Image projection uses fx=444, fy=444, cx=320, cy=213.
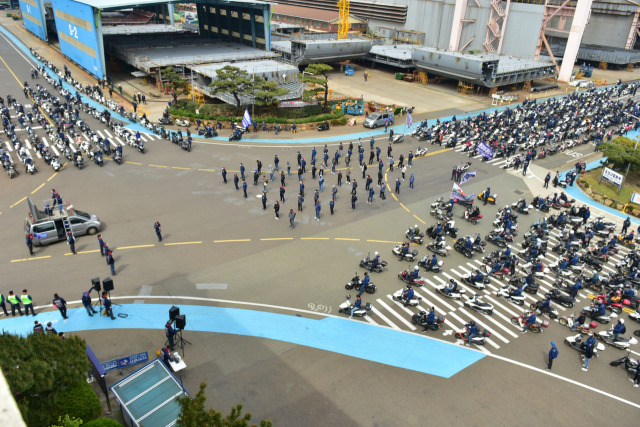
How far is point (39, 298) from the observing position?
2188cm

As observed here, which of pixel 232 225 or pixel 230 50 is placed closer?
pixel 232 225

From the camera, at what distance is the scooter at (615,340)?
2053cm

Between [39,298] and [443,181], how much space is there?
2985 centimetres

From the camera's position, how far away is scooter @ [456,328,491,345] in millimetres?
20016

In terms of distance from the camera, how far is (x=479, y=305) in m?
22.3

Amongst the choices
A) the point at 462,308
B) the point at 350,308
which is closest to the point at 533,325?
the point at 462,308

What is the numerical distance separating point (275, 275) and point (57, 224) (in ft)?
44.1

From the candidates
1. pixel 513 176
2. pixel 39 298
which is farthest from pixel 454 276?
pixel 39 298

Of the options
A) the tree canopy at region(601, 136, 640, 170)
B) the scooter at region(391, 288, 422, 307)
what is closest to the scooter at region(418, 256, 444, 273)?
the scooter at region(391, 288, 422, 307)

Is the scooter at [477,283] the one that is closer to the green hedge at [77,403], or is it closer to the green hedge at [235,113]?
the green hedge at [77,403]

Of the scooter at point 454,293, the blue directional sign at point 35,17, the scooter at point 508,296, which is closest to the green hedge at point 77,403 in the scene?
the scooter at point 454,293

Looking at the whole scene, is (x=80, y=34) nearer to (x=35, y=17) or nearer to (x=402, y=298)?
(x=35, y=17)

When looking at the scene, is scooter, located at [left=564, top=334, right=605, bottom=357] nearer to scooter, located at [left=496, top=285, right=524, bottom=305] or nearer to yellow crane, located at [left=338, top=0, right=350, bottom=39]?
scooter, located at [left=496, top=285, right=524, bottom=305]

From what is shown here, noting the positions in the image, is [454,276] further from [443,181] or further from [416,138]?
[416,138]
